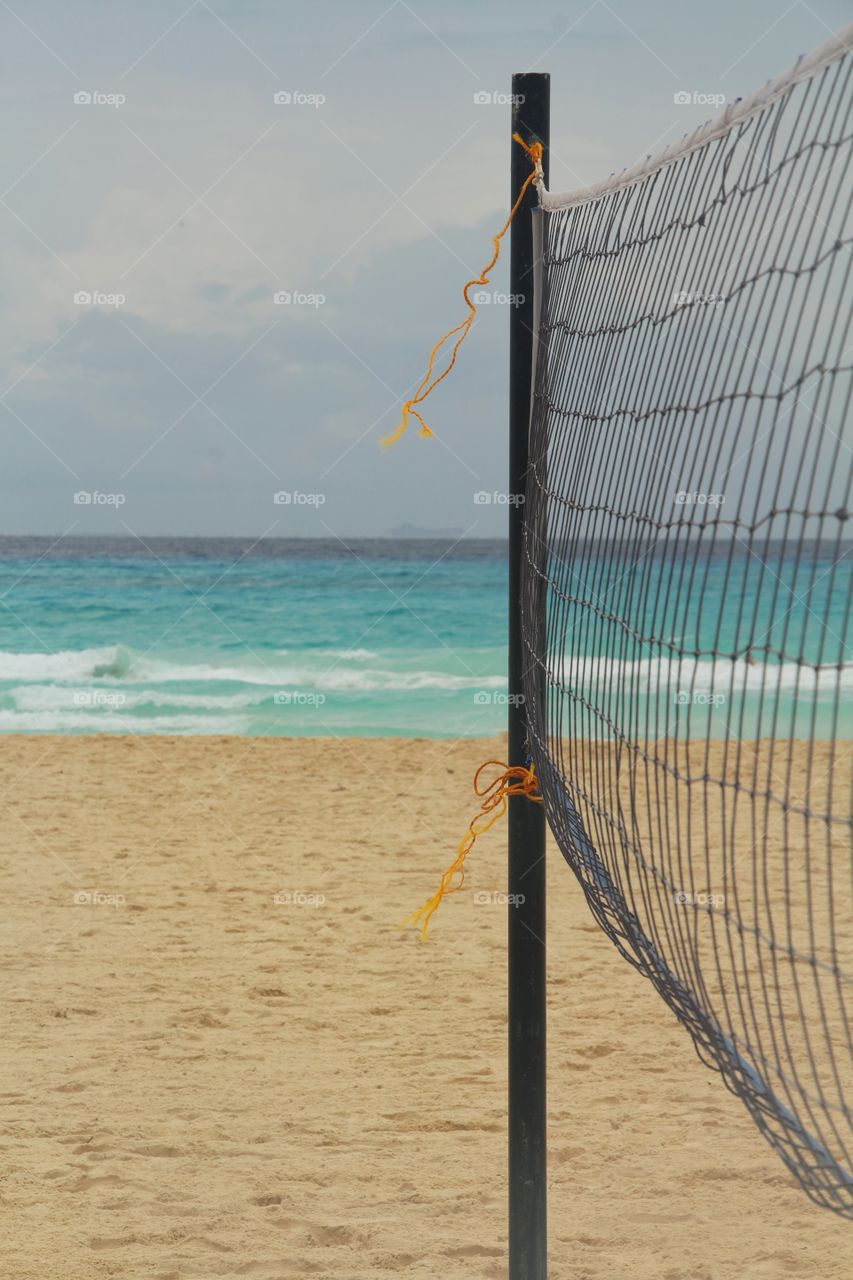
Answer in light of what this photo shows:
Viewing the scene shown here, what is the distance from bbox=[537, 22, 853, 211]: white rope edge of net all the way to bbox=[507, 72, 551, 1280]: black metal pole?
5.6 inches

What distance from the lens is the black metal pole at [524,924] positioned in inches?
105

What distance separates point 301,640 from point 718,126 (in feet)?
66.9

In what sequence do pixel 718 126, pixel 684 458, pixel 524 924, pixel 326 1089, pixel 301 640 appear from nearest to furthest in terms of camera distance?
pixel 718 126, pixel 684 458, pixel 524 924, pixel 326 1089, pixel 301 640

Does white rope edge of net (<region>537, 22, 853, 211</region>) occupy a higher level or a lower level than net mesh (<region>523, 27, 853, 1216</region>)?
higher

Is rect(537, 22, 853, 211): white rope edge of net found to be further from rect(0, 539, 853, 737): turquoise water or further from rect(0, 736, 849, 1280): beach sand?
rect(0, 539, 853, 737): turquoise water

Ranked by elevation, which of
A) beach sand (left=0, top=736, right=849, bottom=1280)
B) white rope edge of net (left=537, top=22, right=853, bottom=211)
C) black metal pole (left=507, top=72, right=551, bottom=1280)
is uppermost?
white rope edge of net (left=537, top=22, right=853, bottom=211)

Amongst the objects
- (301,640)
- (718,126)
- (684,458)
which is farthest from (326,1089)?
(301,640)

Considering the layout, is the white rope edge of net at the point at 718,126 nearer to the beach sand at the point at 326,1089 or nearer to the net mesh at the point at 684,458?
the net mesh at the point at 684,458

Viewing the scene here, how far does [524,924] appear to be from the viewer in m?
2.65

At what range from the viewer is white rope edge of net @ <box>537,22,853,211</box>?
1.58m

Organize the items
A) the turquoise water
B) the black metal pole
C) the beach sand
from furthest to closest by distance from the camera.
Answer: the turquoise water → the beach sand → the black metal pole

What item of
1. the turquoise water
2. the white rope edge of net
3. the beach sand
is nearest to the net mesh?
the white rope edge of net

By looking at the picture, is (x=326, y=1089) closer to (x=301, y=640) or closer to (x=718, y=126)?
(x=718, y=126)

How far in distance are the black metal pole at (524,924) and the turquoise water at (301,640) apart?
669cm
